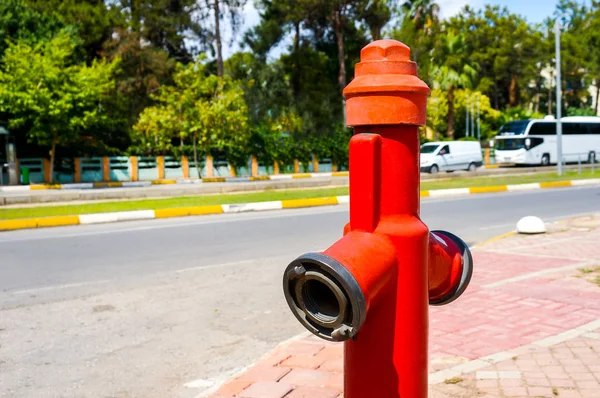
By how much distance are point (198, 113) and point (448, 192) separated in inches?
568

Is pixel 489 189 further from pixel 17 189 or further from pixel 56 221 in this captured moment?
pixel 17 189

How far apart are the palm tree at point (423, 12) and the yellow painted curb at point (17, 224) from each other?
36.2 meters

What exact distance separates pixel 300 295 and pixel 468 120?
54251mm

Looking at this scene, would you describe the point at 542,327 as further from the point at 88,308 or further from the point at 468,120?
the point at 468,120

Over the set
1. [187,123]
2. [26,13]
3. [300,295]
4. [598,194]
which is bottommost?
[598,194]

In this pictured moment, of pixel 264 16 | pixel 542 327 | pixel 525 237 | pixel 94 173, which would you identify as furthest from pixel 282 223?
pixel 264 16

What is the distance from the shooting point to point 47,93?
2473 centimetres

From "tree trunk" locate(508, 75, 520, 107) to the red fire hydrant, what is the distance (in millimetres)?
60722

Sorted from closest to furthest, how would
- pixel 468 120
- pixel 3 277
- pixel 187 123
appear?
pixel 3 277 < pixel 187 123 < pixel 468 120

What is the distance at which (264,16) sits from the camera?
126ft

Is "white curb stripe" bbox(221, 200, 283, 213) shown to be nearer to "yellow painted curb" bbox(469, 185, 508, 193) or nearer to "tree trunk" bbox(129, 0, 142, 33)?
"yellow painted curb" bbox(469, 185, 508, 193)

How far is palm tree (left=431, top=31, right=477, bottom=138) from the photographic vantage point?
41.6 m

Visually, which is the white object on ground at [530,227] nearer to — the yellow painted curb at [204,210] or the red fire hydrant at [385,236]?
the yellow painted curb at [204,210]

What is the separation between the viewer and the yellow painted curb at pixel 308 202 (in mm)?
15297
